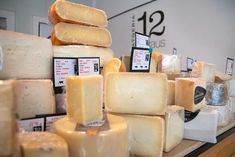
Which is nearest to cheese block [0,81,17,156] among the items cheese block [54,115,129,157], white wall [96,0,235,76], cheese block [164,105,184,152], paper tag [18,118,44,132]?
cheese block [54,115,129,157]

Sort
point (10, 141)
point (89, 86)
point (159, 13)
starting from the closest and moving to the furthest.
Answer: point (10, 141) < point (89, 86) < point (159, 13)

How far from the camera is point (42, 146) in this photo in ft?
1.65

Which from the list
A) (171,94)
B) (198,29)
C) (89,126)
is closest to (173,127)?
(171,94)

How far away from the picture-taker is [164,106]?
0.87 meters

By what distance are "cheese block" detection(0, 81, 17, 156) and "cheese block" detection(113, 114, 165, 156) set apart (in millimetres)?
502

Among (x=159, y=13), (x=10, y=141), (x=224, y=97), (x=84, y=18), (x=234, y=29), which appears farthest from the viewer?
(x=159, y=13)

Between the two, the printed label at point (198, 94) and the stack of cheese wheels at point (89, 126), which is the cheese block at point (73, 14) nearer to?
the stack of cheese wheels at point (89, 126)

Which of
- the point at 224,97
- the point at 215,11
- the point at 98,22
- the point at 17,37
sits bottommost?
the point at 224,97

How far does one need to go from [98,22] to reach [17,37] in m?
0.50

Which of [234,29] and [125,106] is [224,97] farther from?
[234,29]

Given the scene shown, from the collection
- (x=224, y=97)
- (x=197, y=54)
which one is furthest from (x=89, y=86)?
(x=197, y=54)

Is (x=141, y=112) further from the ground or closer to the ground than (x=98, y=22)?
closer to the ground

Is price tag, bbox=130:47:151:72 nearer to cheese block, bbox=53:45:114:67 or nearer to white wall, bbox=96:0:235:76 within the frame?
cheese block, bbox=53:45:114:67

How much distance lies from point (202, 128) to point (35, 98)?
2.63 feet
